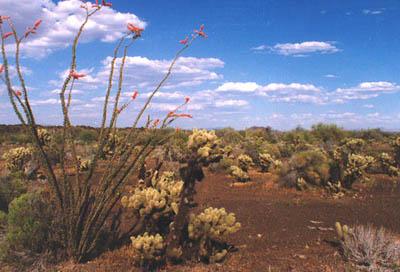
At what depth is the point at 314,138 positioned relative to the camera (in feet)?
100

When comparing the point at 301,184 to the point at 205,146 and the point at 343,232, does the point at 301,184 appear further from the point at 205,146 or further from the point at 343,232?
the point at 205,146

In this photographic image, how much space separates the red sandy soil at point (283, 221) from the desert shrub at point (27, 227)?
611mm

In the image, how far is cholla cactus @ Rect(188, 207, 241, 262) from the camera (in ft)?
19.7

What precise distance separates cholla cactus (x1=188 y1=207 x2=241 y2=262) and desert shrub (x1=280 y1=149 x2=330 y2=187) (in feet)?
25.9

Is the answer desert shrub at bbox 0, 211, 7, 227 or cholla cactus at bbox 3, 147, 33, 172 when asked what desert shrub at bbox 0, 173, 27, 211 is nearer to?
desert shrub at bbox 0, 211, 7, 227

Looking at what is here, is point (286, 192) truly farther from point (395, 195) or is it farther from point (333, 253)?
point (333, 253)

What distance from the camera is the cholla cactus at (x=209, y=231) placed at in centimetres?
602

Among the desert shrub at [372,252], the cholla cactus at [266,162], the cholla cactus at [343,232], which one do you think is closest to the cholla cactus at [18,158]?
the cholla cactus at [266,162]

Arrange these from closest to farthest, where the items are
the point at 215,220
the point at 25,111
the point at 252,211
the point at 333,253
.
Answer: the point at 25,111 < the point at 215,220 < the point at 333,253 < the point at 252,211

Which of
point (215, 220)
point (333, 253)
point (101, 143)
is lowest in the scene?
point (333, 253)

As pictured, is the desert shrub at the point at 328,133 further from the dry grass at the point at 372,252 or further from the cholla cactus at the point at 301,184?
the dry grass at the point at 372,252

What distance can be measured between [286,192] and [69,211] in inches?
339

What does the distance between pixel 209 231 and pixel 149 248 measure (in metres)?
0.99

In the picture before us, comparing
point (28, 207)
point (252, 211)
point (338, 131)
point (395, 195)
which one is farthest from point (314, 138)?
point (28, 207)
